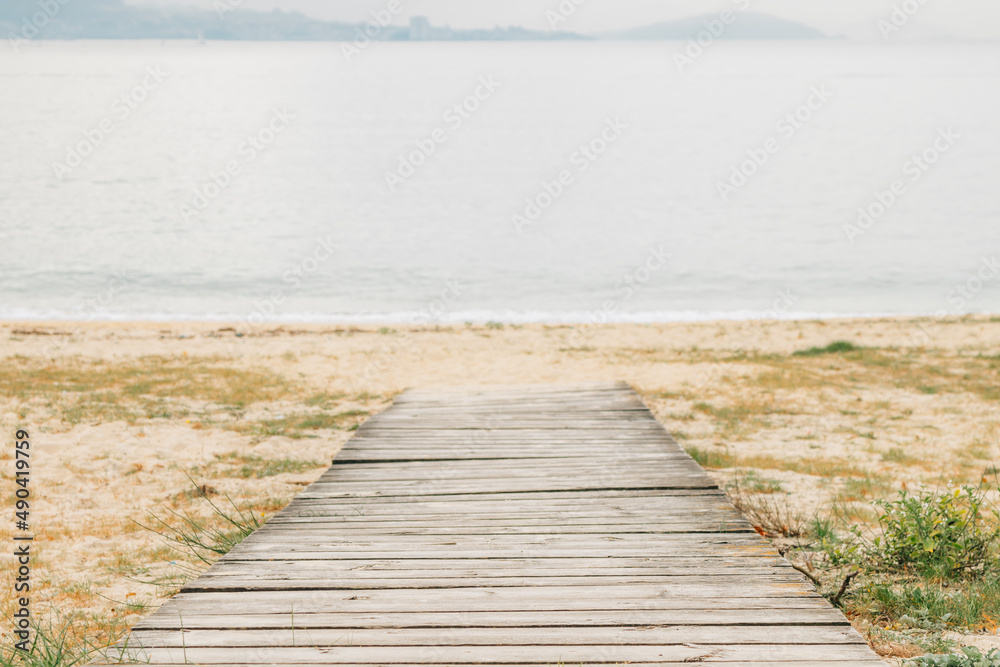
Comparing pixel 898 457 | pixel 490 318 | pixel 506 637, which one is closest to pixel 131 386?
pixel 506 637

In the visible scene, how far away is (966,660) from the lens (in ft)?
9.68

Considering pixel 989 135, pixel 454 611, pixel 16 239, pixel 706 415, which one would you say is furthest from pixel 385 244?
pixel 989 135

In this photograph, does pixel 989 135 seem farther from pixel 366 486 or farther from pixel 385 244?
pixel 366 486

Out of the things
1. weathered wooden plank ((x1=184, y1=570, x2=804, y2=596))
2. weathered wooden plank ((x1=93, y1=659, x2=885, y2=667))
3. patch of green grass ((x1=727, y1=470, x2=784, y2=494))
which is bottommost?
patch of green grass ((x1=727, y1=470, x2=784, y2=494))

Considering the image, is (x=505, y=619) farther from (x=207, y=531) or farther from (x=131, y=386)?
(x=131, y=386)

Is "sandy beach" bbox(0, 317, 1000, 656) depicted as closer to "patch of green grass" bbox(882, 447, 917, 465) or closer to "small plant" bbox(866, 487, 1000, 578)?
"patch of green grass" bbox(882, 447, 917, 465)

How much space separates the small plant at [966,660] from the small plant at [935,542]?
1465 mm

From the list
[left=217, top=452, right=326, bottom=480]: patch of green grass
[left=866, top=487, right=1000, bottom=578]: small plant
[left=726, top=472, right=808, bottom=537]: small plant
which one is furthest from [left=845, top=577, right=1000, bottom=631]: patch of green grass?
[left=217, top=452, right=326, bottom=480]: patch of green grass

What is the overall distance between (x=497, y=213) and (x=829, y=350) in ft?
85.7

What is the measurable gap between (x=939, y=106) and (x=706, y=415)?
322 feet

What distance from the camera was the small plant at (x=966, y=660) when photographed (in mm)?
2883

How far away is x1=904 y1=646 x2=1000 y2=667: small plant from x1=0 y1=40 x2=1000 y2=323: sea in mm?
19294

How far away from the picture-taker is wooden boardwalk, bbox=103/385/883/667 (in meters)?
3.00

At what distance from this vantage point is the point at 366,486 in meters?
5.33
